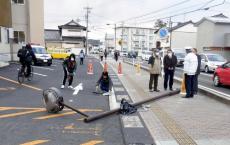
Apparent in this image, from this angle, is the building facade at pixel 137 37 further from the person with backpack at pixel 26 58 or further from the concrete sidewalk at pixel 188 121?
the concrete sidewalk at pixel 188 121

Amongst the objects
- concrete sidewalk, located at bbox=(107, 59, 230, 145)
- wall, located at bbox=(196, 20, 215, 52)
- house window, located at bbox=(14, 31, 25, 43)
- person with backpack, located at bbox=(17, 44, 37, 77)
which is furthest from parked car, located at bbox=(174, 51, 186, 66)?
concrete sidewalk, located at bbox=(107, 59, 230, 145)

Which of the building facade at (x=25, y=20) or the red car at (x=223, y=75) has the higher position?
the building facade at (x=25, y=20)

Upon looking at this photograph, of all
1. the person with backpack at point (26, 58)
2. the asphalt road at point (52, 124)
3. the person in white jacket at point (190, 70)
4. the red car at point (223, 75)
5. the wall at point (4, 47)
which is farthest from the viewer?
the wall at point (4, 47)

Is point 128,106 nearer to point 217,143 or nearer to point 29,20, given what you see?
point 217,143

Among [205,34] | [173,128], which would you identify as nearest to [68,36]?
[205,34]

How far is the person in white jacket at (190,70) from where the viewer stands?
36.5 feet

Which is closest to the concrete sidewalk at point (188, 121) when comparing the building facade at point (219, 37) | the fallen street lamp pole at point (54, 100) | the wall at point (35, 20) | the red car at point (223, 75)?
the fallen street lamp pole at point (54, 100)

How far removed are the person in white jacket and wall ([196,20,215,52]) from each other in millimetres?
34456

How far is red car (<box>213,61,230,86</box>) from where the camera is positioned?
587 inches

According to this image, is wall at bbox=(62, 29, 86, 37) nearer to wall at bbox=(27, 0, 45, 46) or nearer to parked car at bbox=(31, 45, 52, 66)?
wall at bbox=(27, 0, 45, 46)

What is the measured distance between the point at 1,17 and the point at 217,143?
23.4 m

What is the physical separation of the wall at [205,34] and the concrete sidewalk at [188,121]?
35134 mm

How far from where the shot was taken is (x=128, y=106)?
8.58m

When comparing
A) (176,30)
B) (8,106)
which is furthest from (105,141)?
(176,30)
